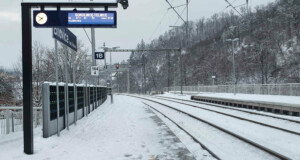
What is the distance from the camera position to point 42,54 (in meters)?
36.7

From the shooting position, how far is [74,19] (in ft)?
28.3

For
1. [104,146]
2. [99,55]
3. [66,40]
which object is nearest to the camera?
[104,146]

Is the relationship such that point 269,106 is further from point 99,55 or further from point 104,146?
point 104,146

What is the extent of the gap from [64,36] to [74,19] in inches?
52.5

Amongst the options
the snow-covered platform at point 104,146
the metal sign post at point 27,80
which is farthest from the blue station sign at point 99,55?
the metal sign post at point 27,80

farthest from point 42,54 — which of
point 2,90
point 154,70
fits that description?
point 154,70

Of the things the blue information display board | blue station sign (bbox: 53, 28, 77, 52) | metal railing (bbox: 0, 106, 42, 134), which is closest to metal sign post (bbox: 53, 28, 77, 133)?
blue station sign (bbox: 53, 28, 77, 52)

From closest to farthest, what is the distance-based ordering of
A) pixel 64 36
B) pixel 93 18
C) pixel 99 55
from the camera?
pixel 93 18 < pixel 64 36 < pixel 99 55

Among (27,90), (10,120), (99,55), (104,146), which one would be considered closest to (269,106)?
(99,55)

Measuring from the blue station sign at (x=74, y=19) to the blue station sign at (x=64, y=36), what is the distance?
19.7 inches

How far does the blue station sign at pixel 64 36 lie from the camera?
884 cm

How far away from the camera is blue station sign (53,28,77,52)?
8.84 meters

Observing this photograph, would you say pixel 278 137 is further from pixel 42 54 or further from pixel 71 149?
pixel 42 54

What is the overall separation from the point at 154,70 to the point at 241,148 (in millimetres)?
130652
